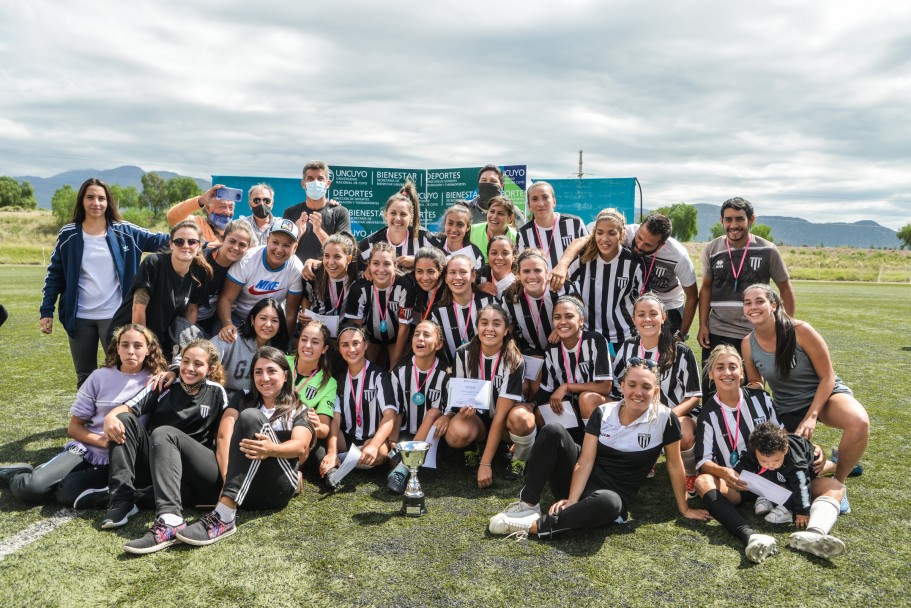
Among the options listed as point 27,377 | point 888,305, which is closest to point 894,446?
point 27,377

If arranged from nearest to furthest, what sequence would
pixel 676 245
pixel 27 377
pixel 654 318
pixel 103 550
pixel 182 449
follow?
pixel 103 550
pixel 182 449
pixel 654 318
pixel 676 245
pixel 27 377

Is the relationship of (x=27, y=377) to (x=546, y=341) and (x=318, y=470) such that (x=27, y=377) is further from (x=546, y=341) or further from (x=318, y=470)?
(x=546, y=341)

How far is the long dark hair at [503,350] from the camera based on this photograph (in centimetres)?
427

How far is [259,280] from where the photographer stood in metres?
4.83

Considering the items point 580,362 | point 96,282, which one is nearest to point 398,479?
point 580,362

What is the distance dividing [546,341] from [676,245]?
4.67 feet

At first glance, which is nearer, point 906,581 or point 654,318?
point 906,581

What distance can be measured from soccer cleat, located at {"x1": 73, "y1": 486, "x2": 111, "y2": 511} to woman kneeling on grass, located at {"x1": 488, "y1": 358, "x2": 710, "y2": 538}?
2220 millimetres

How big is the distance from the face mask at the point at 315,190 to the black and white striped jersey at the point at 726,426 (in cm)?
423

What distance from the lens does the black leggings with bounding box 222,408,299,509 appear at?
10.9 ft

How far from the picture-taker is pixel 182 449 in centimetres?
341

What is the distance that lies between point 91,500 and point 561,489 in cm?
270

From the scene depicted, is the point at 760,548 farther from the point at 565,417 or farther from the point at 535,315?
the point at 535,315

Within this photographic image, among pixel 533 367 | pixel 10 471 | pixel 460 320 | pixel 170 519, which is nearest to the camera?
pixel 170 519
